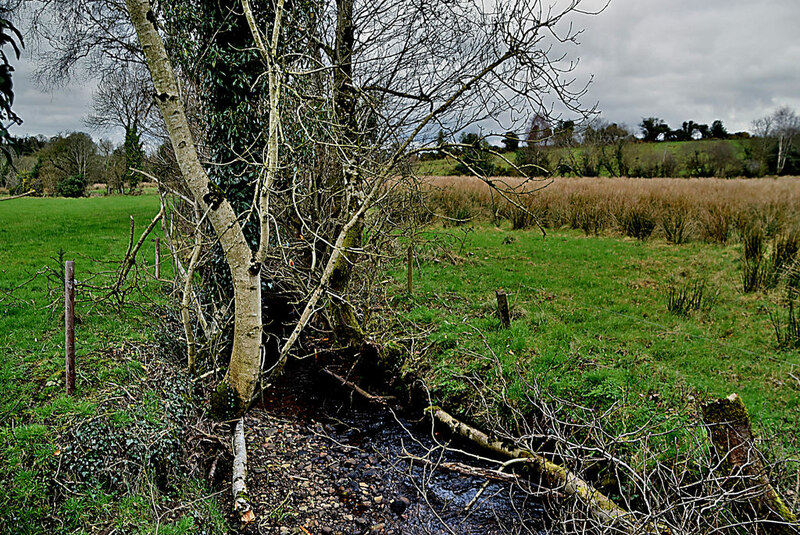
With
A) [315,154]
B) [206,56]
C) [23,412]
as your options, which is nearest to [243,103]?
[206,56]

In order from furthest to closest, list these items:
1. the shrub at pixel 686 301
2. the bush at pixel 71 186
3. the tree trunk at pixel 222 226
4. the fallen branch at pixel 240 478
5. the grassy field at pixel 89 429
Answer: the bush at pixel 71 186
the shrub at pixel 686 301
the tree trunk at pixel 222 226
the fallen branch at pixel 240 478
the grassy field at pixel 89 429

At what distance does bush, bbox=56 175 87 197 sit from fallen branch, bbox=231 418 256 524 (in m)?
29.9

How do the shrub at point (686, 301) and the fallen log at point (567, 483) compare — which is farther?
the shrub at point (686, 301)

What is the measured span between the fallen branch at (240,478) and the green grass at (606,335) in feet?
7.34

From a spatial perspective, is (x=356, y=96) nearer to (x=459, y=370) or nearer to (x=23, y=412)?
(x=459, y=370)

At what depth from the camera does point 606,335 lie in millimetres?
6469

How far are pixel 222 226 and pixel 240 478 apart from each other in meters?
2.33

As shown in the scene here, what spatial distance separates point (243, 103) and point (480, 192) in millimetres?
12880

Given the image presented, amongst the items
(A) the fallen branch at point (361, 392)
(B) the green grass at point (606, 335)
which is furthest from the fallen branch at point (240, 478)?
(B) the green grass at point (606, 335)

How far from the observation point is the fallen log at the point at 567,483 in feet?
10.6

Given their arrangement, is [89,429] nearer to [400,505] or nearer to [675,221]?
[400,505]

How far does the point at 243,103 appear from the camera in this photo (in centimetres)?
677

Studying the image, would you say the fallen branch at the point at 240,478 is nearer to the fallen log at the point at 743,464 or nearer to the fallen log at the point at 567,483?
the fallen log at the point at 567,483

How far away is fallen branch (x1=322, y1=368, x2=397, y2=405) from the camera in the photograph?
20.4 feet
